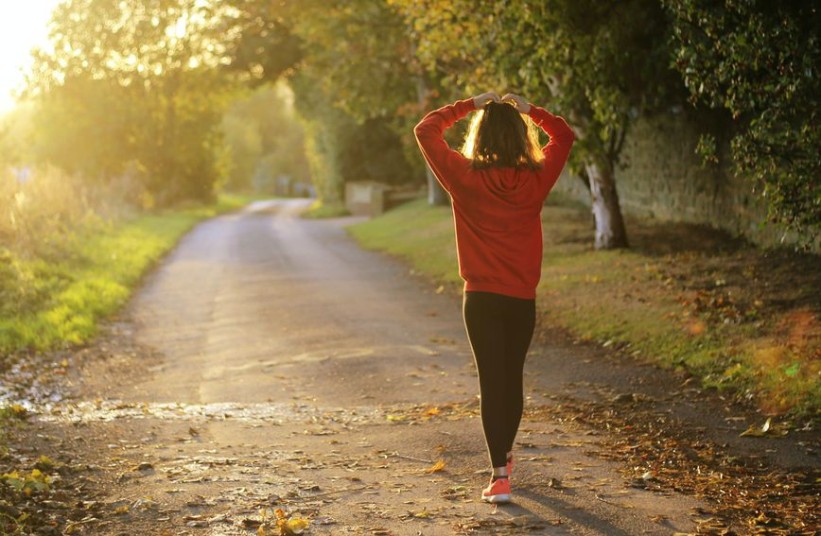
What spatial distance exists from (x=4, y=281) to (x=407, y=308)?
18.1 ft

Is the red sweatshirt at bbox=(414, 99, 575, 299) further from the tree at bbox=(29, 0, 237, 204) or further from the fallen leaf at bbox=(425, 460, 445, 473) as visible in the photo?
the tree at bbox=(29, 0, 237, 204)

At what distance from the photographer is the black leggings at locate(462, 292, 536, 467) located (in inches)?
229

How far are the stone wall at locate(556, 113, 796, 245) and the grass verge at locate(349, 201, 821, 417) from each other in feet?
1.16

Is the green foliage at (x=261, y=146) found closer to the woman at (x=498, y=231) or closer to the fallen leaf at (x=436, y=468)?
the fallen leaf at (x=436, y=468)

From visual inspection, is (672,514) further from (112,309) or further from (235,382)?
(112,309)

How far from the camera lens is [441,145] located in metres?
5.81

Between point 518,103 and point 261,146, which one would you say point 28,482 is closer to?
point 518,103

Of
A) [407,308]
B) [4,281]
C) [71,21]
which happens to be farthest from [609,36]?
[71,21]

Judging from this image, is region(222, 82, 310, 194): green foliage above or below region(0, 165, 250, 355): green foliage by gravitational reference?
above

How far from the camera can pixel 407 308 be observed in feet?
51.9

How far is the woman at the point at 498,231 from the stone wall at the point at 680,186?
33.4ft

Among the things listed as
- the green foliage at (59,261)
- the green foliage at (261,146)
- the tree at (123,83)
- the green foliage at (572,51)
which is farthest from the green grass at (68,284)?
the green foliage at (261,146)

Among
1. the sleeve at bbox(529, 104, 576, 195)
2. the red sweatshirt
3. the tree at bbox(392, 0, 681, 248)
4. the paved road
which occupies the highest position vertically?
the tree at bbox(392, 0, 681, 248)

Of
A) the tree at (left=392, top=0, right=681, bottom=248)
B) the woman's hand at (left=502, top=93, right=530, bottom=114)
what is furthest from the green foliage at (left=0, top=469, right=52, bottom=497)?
the tree at (left=392, top=0, right=681, bottom=248)
